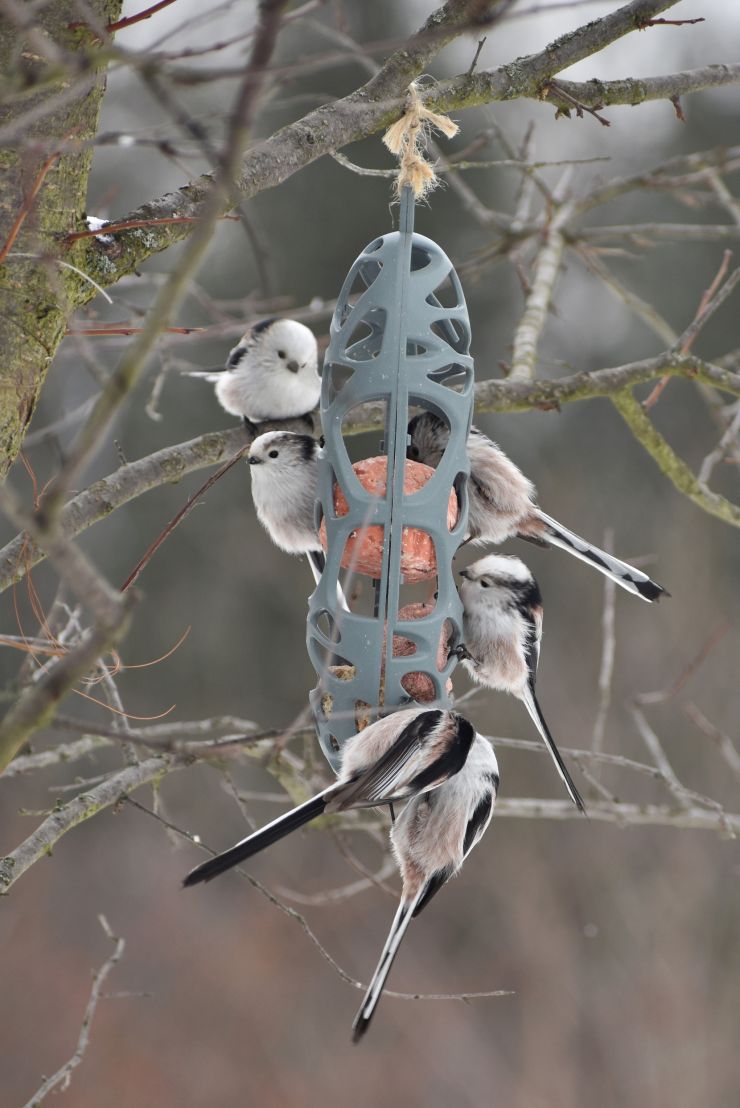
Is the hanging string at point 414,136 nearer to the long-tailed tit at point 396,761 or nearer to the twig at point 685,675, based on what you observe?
the long-tailed tit at point 396,761

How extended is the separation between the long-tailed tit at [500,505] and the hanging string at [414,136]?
519 mm

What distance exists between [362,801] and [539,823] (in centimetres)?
673

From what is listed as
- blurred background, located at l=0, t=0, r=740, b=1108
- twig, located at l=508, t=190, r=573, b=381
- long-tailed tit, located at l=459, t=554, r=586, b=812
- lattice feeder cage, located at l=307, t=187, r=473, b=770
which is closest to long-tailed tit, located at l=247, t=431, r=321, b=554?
lattice feeder cage, located at l=307, t=187, r=473, b=770

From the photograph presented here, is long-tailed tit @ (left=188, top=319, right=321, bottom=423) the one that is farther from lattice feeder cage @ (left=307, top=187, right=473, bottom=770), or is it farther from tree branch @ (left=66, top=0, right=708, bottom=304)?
tree branch @ (left=66, top=0, right=708, bottom=304)

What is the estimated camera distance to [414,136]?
1.94 meters

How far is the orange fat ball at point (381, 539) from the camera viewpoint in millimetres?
2035

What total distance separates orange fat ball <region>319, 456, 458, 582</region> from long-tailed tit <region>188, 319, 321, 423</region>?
2.60 ft

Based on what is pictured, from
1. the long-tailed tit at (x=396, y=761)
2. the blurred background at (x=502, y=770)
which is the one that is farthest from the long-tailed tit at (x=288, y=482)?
the blurred background at (x=502, y=770)

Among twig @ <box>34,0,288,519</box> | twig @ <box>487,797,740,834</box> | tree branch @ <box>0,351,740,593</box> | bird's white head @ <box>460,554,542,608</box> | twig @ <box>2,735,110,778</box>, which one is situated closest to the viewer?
twig @ <box>34,0,288,519</box>

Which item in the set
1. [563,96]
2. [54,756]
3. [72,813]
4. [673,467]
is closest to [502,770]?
→ [673,467]

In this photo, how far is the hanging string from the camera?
1.92 m

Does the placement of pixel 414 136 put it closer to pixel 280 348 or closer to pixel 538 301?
pixel 280 348

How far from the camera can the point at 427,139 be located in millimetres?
2047

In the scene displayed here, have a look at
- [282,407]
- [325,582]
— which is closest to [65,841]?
[282,407]
